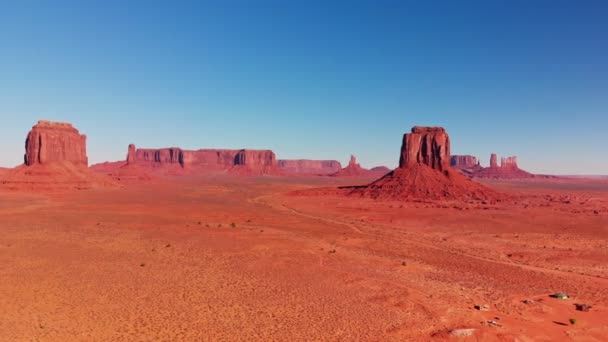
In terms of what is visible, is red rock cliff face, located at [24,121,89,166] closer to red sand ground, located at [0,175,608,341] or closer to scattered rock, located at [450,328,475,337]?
red sand ground, located at [0,175,608,341]

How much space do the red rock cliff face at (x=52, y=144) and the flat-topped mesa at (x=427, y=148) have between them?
78.9 metres

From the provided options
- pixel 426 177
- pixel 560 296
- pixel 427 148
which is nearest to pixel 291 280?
pixel 560 296

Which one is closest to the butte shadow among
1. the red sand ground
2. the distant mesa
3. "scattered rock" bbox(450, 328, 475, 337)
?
the red sand ground

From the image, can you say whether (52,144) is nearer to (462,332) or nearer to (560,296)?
(462,332)

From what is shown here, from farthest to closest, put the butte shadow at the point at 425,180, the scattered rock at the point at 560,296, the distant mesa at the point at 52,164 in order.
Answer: the distant mesa at the point at 52,164
the butte shadow at the point at 425,180
the scattered rock at the point at 560,296

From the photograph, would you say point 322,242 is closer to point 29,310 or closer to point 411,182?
point 29,310

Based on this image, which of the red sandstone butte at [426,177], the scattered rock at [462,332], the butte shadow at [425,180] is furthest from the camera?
the red sandstone butte at [426,177]

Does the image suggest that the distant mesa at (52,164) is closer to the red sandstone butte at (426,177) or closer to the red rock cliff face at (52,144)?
the red rock cliff face at (52,144)

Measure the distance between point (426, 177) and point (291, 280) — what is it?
63422 mm

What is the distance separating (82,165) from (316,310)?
97.7m

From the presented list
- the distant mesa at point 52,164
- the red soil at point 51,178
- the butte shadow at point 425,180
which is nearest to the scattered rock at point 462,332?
the butte shadow at point 425,180

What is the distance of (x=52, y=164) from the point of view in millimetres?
85000

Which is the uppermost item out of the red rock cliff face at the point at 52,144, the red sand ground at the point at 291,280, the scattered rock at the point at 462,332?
the red rock cliff face at the point at 52,144

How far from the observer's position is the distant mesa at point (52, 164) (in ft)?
254
